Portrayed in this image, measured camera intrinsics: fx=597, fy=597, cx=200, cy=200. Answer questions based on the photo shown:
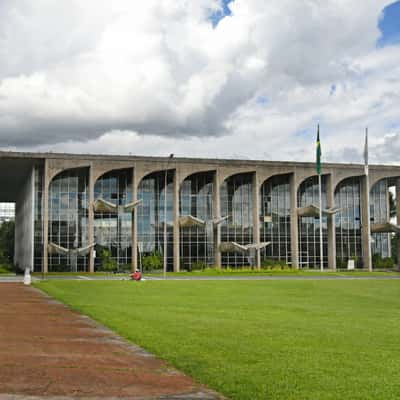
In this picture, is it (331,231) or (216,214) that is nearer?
(216,214)

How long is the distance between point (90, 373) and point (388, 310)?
15.9 meters

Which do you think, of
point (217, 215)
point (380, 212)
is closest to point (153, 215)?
point (217, 215)

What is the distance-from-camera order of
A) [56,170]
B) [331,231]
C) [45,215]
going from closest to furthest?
1. [56,170]
2. [45,215]
3. [331,231]

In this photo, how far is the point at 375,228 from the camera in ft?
266

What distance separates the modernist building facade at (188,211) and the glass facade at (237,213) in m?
0.13

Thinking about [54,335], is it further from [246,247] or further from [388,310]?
[246,247]

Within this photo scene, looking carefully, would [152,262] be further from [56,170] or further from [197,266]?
[56,170]

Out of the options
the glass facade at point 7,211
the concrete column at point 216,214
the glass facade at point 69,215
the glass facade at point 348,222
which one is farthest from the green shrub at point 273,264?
the glass facade at point 7,211

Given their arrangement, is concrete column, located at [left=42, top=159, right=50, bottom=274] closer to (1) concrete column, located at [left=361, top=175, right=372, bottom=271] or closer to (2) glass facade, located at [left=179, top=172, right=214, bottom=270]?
(2) glass facade, located at [left=179, top=172, right=214, bottom=270]

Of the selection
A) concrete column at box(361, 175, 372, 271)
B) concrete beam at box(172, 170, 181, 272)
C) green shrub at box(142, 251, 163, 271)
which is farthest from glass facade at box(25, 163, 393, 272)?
concrete beam at box(172, 170, 181, 272)

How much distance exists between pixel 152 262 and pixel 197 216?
27.5ft

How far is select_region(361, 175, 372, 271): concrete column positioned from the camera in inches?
3135

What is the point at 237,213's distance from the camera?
7719 centimetres

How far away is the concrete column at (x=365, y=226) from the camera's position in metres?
79.6
